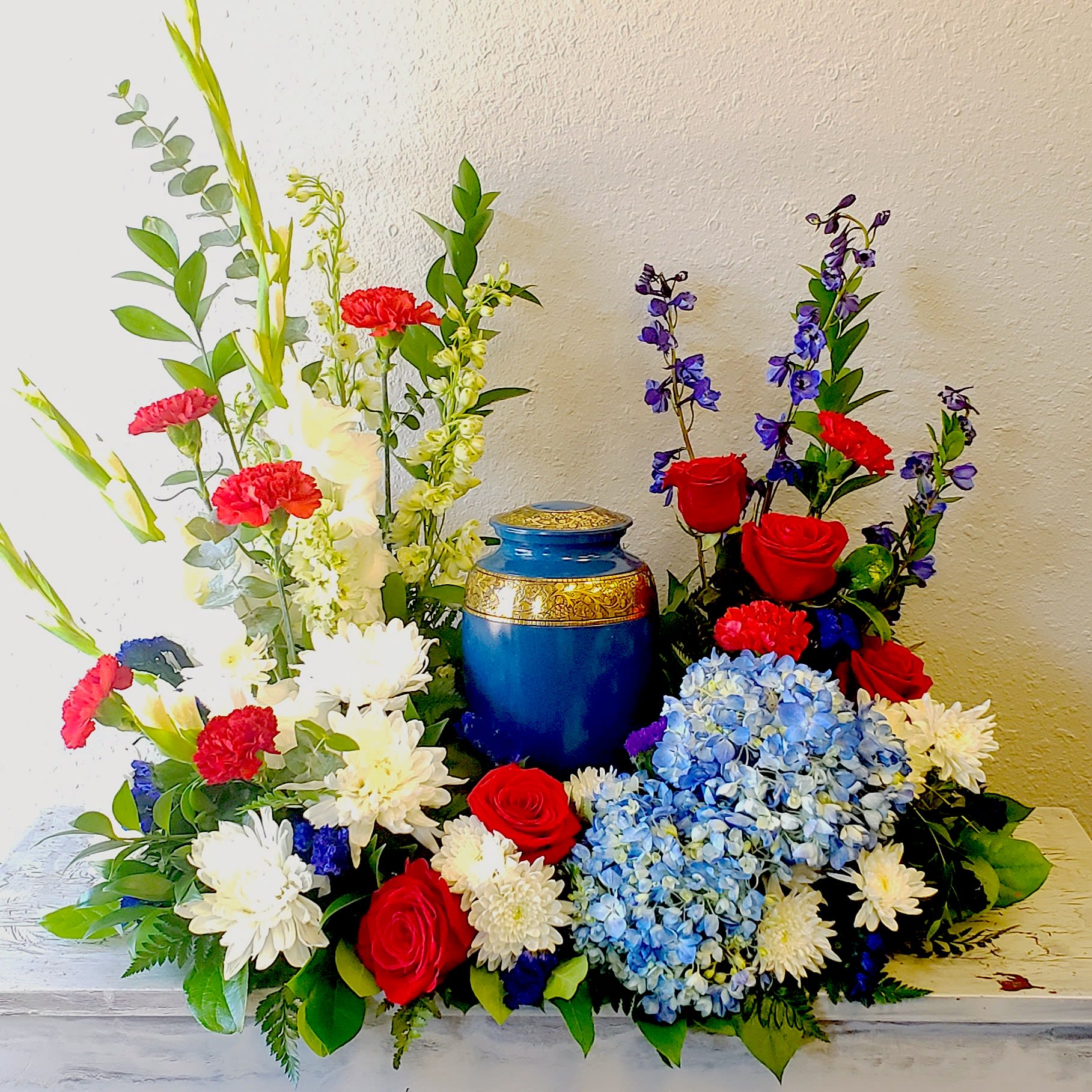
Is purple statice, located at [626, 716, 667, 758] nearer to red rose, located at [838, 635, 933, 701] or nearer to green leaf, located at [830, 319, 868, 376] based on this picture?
red rose, located at [838, 635, 933, 701]

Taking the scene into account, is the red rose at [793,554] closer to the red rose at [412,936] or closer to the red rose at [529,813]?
the red rose at [529,813]

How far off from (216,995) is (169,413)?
45 centimetres

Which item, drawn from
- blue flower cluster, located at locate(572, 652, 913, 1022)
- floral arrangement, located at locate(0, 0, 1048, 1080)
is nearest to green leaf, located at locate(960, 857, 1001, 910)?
floral arrangement, located at locate(0, 0, 1048, 1080)

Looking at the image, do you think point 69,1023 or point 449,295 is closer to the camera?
point 69,1023

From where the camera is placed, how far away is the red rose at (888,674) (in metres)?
0.91

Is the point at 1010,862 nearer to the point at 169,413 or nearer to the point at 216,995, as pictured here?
the point at 216,995

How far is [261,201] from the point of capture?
109cm

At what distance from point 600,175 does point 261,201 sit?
38cm

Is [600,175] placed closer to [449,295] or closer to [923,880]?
[449,295]

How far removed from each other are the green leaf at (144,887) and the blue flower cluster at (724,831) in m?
0.33

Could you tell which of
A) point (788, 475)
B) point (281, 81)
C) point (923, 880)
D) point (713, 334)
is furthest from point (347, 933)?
point (281, 81)

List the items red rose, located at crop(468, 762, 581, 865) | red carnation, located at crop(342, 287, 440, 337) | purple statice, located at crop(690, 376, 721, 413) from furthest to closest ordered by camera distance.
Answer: purple statice, located at crop(690, 376, 721, 413), red carnation, located at crop(342, 287, 440, 337), red rose, located at crop(468, 762, 581, 865)

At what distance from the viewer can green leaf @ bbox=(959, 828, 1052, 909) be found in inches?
33.9

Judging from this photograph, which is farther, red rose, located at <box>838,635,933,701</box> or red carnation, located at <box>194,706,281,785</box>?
red rose, located at <box>838,635,933,701</box>
